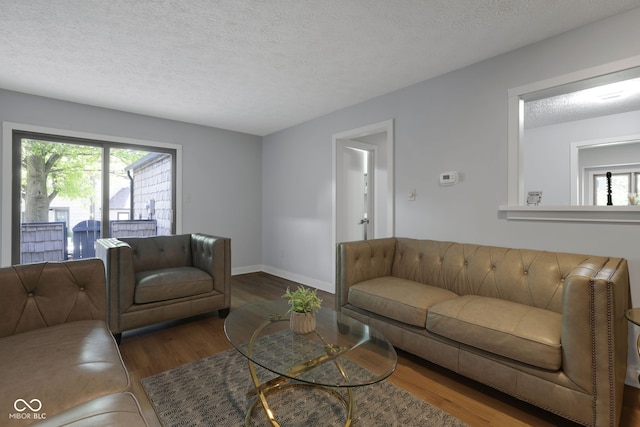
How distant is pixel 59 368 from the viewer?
4.00 ft

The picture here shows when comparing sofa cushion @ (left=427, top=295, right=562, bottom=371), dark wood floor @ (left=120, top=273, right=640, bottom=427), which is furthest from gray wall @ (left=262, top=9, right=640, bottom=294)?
dark wood floor @ (left=120, top=273, right=640, bottom=427)

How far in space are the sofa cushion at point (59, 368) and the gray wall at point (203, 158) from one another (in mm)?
2793

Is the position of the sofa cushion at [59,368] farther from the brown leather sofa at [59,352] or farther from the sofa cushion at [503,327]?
the sofa cushion at [503,327]

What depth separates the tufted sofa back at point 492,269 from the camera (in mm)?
2053

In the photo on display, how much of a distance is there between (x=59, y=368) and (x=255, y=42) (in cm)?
236

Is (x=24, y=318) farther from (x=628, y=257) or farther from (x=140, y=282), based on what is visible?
(x=628, y=257)

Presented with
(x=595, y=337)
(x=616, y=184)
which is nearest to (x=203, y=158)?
(x=595, y=337)

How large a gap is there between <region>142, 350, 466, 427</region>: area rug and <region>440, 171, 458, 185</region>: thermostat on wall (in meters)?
1.86

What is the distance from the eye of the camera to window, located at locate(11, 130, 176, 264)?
11.4ft

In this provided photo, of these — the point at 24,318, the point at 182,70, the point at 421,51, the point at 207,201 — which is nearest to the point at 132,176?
the point at 207,201

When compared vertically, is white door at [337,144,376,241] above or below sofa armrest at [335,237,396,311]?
above

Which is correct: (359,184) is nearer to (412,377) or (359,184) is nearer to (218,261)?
(218,261)

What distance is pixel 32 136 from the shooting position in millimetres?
3475

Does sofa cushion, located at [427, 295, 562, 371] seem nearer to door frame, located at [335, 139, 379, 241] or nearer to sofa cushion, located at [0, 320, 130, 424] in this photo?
sofa cushion, located at [0, 320, 130, 424]
